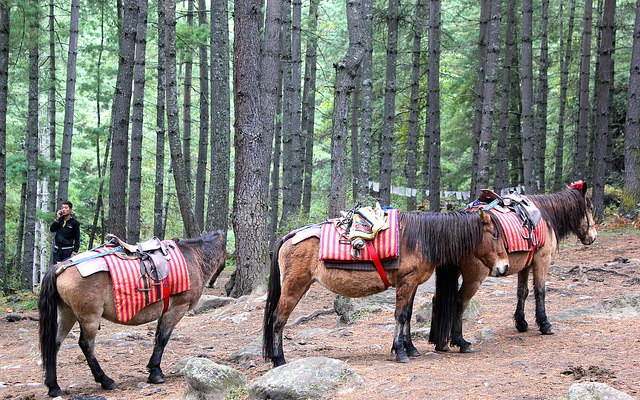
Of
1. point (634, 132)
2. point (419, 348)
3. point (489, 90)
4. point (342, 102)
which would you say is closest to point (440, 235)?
point (419, 348)

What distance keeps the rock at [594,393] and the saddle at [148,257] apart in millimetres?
4427

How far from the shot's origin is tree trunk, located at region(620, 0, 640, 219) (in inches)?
693

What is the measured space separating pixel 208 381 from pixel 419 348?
3.00 metres

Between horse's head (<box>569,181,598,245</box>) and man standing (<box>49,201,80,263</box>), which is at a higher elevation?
horse's head (<box>569,181,598,245</box>)

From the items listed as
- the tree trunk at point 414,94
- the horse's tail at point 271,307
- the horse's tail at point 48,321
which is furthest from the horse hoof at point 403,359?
the tree trunk at point 414,94

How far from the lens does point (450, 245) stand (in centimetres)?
698

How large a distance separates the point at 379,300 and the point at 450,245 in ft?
12.3

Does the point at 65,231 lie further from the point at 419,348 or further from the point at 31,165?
the point at 419,348

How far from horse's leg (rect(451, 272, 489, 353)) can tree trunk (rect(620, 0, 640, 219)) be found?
1270cm

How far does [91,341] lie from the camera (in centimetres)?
659

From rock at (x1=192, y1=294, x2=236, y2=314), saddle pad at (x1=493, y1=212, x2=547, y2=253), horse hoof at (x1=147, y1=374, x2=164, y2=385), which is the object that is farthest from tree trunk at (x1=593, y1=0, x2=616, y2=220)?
horse hoof at (x1=147, y1=374, x2=164, y2=385)

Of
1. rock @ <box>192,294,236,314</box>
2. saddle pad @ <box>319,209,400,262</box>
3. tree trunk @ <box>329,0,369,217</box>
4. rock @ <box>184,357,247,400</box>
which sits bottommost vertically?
rock @ <box>192,294,236,314</box>

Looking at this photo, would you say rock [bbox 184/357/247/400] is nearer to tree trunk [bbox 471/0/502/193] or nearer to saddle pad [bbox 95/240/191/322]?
saddle pad [bbox 95/240/191/322]

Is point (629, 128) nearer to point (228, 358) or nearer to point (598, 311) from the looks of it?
point (598, 311)
